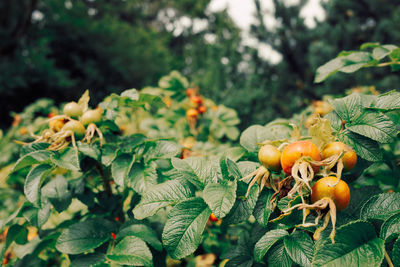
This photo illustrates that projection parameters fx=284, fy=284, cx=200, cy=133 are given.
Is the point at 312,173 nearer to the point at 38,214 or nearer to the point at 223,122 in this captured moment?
the point at 38,214

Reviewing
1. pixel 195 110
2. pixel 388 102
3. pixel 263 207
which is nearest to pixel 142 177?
pixel 263 207

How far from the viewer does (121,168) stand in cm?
72

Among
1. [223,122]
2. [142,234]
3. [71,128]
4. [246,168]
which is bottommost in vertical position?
[223,122]

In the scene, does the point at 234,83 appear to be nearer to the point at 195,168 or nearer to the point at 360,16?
the point at 360,16

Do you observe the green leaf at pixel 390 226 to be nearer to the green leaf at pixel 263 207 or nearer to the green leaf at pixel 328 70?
the green leaf at pixel 263 207

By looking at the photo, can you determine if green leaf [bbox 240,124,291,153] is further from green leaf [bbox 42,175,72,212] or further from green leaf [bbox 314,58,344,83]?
green leaf [bbox 42,175,72,212]

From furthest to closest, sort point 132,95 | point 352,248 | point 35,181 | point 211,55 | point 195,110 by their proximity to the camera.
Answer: point 211,55 < point 195,110 < point 132,95 < point 35,181 < point 352,248

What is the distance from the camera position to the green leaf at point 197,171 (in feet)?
2.01

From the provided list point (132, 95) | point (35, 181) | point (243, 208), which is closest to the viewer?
point (243, 208)

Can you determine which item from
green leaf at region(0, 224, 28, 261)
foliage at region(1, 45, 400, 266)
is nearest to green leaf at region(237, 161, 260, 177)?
foliage at region(1, 45, 400, 266)

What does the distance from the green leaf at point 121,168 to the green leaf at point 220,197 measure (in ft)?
0.80

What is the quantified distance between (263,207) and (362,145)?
0.24m

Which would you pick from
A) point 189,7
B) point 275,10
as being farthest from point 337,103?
point 189,7

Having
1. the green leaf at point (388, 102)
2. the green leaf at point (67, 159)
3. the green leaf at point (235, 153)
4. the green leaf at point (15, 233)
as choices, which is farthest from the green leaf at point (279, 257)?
the green leaf at point (15, 233)
